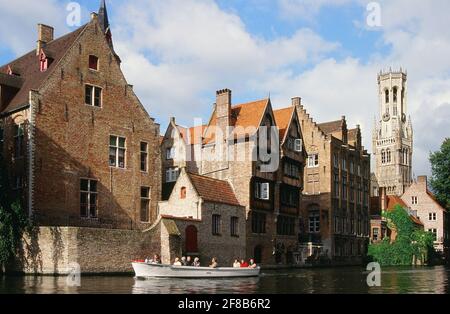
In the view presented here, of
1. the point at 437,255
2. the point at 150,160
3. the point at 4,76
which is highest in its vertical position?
the point at 4,76

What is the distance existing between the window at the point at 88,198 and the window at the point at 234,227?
1097 cm

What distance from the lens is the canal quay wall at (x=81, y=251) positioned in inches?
1441

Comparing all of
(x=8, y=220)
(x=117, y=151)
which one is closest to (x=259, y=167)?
(x=117, y=151)

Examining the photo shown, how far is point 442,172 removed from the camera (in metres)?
82.8

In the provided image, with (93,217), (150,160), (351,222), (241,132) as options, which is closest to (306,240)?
(351,222)

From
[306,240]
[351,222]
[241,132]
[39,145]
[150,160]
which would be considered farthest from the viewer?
[351,222]

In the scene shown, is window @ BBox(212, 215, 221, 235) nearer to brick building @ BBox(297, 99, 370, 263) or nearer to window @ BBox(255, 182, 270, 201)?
window @ BBox(255, 182, 270, 201)

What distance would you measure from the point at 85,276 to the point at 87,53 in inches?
633

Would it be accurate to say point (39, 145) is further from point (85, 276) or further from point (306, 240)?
point (306, 240)

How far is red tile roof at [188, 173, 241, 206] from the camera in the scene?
4769 centimetres

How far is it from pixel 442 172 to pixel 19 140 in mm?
58153

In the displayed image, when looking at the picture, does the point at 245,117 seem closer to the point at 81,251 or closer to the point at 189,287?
the point at 81,251

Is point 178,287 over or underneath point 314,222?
underneath

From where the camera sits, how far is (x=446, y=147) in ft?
270
